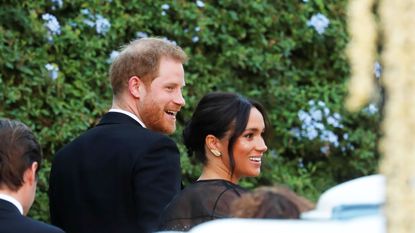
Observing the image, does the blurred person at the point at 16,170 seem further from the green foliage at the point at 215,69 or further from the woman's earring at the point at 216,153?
the green foliage at the point at 215,69

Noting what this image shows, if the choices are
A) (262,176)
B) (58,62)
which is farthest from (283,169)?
(58,62)

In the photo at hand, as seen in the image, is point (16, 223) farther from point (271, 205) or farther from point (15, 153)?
point (271, 205)

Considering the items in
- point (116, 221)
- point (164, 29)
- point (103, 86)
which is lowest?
point (116, 221)

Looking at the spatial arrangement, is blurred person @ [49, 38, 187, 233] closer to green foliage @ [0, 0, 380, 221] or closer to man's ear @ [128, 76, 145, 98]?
man's ear @ [128, 76, 145, 98]

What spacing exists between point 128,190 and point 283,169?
3274 millimetres

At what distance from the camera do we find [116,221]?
411 centimetres

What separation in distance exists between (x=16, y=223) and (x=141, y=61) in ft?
3.81

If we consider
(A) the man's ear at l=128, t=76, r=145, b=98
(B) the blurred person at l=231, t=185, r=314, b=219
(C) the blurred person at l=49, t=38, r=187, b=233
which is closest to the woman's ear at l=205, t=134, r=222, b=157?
(C) the blurred person at l=49, t=38, r=187, b=233

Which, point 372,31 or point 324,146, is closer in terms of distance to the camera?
point 372,31

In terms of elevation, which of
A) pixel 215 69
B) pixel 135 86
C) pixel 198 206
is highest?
pixel 215 69

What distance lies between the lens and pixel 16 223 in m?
3.46

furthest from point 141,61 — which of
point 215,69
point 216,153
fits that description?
point 215,69

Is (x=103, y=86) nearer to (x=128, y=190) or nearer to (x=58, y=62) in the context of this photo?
(x=58, y=62)

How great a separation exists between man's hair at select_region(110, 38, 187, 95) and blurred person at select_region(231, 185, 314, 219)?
1.91 meters
